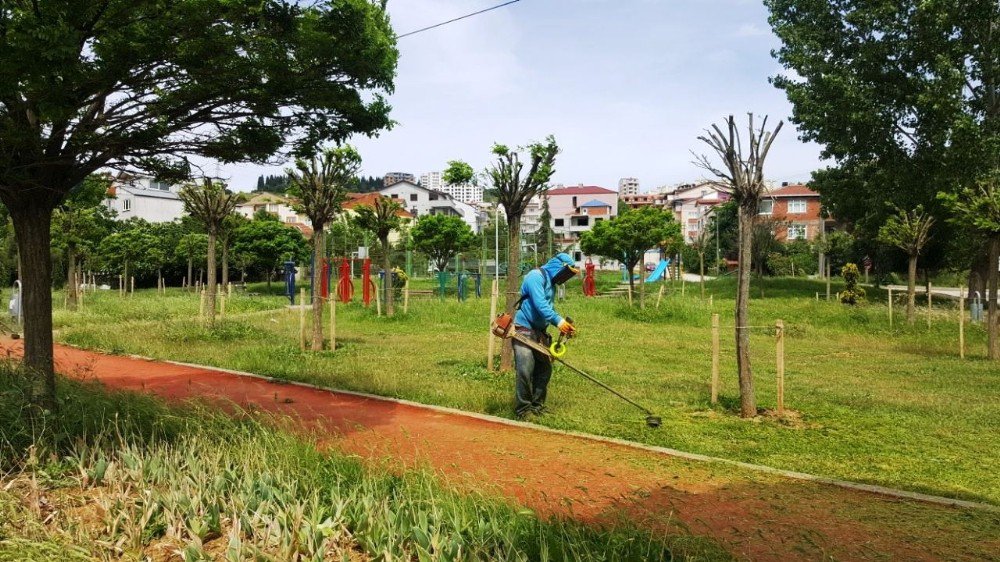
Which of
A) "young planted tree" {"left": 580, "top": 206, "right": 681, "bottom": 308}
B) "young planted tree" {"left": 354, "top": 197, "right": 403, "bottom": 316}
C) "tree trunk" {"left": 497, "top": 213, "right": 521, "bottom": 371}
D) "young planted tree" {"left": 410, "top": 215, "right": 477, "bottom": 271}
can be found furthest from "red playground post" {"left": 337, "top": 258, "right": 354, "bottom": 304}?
"young planted tree" {"left": 410, "top": 215, "right": 477, "bottom": 271}

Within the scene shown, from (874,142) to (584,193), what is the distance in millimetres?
67016

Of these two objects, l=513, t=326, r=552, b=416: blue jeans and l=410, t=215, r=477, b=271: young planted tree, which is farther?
l=410, t=215, r=477, b=271: young planted tree

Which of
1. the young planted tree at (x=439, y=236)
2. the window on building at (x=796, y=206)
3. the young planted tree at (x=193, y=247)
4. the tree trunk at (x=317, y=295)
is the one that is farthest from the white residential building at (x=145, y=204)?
the tree trunk at (x=317, y=295)

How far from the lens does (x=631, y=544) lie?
368 centimetres

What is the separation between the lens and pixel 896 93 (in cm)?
2556

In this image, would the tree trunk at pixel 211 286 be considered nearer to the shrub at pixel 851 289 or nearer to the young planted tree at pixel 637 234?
the young planted tree at pixel 637 234

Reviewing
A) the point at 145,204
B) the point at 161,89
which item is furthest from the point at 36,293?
the point at 145,204

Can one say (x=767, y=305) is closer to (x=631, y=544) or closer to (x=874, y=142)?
(x=874, y=142)

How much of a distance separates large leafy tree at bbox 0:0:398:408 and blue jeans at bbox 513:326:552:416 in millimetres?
2769

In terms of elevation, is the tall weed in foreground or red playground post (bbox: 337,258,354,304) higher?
red playground post (bbox: 337,258,354,304)

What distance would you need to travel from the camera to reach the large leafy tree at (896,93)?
2317cm

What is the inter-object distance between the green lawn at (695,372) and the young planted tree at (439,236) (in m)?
21.7

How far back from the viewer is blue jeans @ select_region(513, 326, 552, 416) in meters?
7.67

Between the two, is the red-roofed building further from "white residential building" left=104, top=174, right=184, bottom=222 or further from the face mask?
the face mask
